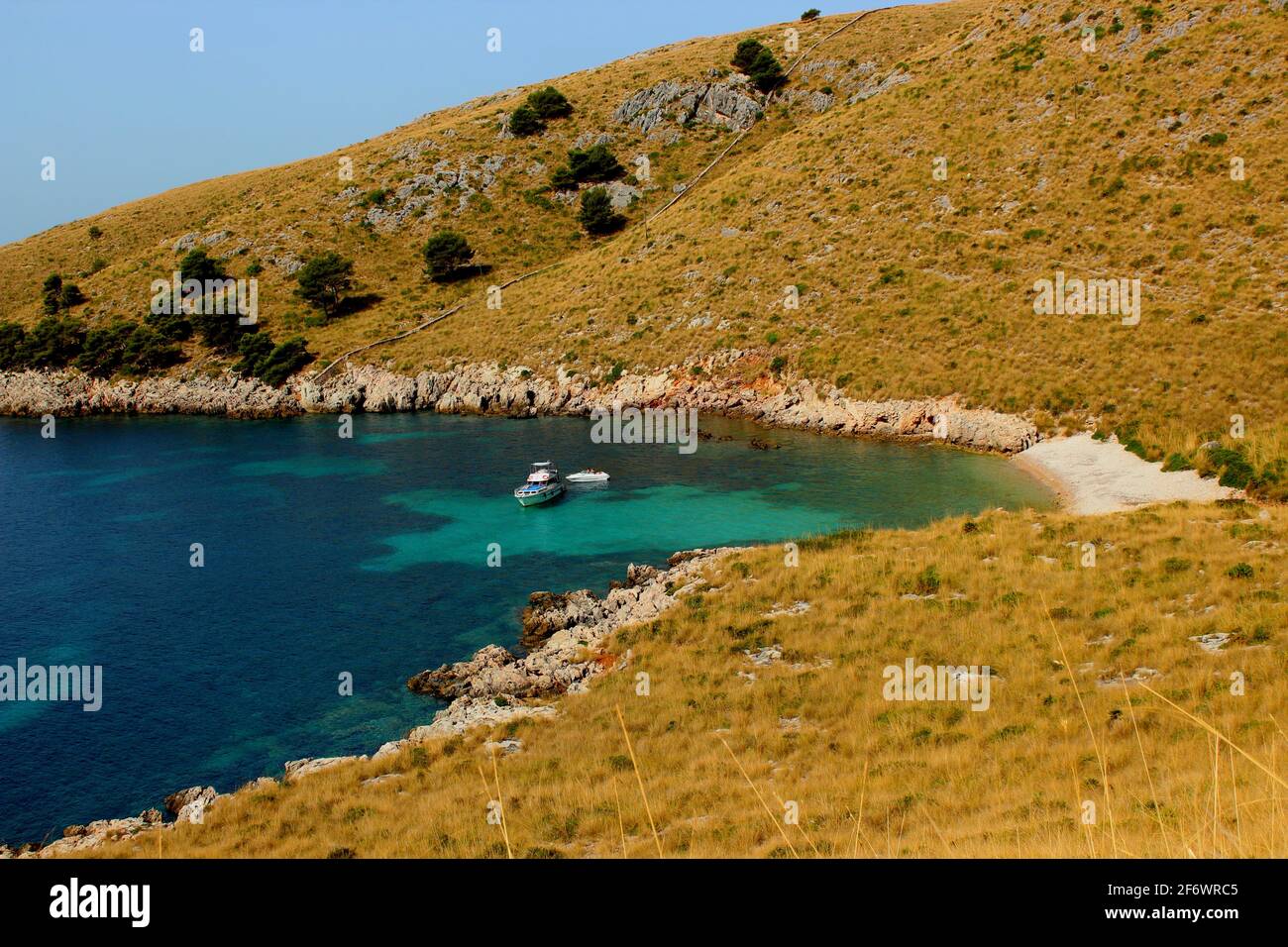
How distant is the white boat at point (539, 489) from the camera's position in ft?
203

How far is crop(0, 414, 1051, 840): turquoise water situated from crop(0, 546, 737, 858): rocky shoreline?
5.13ft

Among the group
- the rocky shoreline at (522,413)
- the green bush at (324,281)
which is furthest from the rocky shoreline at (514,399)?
the green bush at (324,281)

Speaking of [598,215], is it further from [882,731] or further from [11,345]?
[882,731]

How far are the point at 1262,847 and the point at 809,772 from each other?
718 inches

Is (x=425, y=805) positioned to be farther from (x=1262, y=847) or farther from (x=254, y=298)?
(x=254, y=298)

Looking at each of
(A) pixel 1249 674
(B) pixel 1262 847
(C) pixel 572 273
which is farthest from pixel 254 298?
(B) pixel 1262 847

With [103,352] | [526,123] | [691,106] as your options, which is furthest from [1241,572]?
[526,123]

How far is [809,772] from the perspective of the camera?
79.2 ft

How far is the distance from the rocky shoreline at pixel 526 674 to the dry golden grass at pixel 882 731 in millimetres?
1221

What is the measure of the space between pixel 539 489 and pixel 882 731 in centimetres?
3915

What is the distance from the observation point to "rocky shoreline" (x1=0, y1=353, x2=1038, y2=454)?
74.6 metres

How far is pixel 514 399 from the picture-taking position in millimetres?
96438
